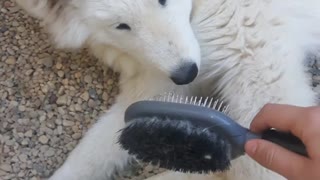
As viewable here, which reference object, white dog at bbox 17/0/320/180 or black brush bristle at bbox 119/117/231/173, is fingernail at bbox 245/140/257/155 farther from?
white dog at bbox 17/0/320/180

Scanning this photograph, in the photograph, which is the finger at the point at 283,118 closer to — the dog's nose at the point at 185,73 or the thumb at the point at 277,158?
the thumb at the point at 277,158

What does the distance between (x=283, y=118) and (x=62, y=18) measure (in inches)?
31.5

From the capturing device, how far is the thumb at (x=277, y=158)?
987 millimetres

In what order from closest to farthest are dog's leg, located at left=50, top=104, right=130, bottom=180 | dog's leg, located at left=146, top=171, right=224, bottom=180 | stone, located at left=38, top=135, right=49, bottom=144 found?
dog's leg, located at left=146, top=171, right=224, bottom=180 → dog's leg, located at left=50, top=104, right=130, bottom=180 → stone, located at left=38, top=135, right=49, bottom=144

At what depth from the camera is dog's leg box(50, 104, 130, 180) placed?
1.76m

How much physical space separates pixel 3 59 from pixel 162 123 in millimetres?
1013

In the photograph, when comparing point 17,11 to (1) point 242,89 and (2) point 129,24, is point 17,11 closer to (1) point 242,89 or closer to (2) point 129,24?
(2) point 129,24

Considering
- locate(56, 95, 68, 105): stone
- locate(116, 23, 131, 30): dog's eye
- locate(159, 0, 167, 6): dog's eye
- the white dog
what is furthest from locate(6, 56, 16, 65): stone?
locate(159, 0, 167, 6): dog's eye

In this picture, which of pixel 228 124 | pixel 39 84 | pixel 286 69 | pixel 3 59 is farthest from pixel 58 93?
pixel 228 124

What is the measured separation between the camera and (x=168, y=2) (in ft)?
5.08

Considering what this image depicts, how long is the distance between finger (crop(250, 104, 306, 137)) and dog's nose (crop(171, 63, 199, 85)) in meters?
0.43

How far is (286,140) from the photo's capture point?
42.0 inches

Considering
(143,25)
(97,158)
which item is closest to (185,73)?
Answer: (143,25)

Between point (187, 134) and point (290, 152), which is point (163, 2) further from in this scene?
point (290, 152)
